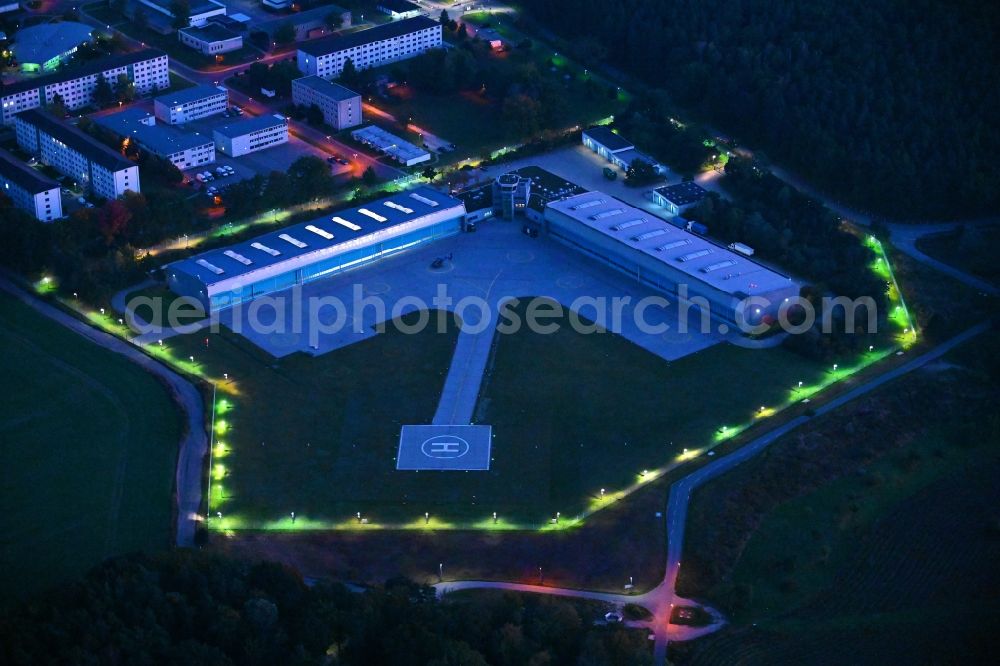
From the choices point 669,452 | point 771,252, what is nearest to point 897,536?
point 669,452

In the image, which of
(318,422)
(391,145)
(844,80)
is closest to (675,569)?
(318,422)

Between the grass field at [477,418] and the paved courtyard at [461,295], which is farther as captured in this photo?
the paved courtyard at [461,295]

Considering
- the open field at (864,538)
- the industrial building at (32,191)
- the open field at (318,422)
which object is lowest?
the industrial building at (32,191)

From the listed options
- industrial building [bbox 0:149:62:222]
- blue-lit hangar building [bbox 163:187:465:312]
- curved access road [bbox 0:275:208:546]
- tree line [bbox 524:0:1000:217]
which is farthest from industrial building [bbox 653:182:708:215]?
industrial building [bbox 0:149:62:222]

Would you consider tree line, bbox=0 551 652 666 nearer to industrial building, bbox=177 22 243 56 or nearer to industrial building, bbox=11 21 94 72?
industrial building, bbox=11 21 94 72

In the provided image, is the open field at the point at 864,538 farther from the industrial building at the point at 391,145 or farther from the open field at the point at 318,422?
the industrial building at the point at 391,145

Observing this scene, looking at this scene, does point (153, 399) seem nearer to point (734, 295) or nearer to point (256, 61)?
point (734, 295)

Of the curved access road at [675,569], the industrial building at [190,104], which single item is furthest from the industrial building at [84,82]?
the curved access road at [675,569]
